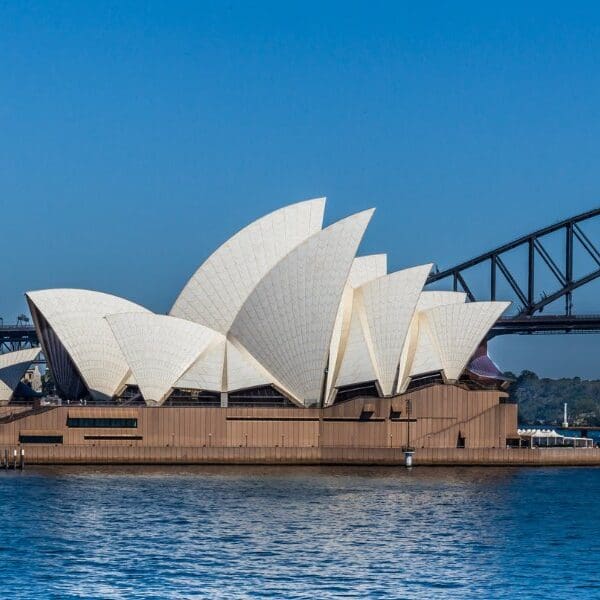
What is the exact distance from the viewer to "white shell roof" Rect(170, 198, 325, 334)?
6378 cm

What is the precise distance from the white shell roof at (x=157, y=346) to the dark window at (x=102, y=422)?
1611 mm

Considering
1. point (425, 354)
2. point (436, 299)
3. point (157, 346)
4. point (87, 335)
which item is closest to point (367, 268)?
point (436, 299)

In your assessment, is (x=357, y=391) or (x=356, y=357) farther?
(x=357, y=391)

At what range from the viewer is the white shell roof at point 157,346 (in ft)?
205

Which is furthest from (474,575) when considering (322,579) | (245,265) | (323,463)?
(245,265)

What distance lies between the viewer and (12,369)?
70688 mm

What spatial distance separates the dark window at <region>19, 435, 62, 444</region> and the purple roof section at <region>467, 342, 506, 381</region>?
19131mm

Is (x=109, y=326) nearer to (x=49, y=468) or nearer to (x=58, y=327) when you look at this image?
(x=58, y=327)

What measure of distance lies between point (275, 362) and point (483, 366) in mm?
11566

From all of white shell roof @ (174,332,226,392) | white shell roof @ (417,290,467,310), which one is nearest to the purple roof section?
white shell roof @ (417,290,467,310)

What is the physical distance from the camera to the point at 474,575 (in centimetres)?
3328

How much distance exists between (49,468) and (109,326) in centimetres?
800

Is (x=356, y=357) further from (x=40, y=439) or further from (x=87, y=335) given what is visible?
(x=40, y=439)

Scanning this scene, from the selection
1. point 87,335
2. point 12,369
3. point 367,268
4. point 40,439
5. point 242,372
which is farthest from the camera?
point 12,369
